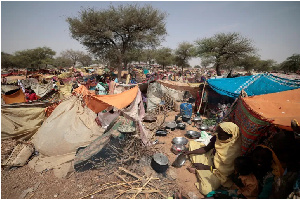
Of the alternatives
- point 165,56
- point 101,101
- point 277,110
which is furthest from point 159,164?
point 165,56

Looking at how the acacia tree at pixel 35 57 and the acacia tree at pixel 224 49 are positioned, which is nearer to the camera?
the acacia tree at pixel 224 49

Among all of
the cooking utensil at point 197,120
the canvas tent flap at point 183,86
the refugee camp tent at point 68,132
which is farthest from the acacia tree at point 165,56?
the refugee camp tent at point 68,132

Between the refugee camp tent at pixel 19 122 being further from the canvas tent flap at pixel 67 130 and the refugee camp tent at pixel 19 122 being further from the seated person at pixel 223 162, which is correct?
the seated person at pixel 223 162

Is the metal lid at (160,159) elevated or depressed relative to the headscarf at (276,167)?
depressed

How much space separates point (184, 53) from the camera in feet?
96.9

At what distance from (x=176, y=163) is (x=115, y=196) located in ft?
5.15

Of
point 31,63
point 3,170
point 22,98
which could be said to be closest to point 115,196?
point 3,170

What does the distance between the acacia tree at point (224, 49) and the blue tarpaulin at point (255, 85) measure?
13.4m

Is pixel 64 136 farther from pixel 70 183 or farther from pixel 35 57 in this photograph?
pixel 35 57

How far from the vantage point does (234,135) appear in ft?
9.84

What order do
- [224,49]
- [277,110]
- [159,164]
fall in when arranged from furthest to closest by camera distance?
[224,49] → [159,164] → [277,110]

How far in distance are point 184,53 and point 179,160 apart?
28847mm

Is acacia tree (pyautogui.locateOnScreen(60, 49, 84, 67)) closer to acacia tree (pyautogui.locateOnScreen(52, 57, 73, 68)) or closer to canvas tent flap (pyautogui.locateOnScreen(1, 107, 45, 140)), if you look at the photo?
acacia tree (pyautogui.locateOnScreen(52, 57, 73, 68))

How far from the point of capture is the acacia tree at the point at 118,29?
12844 millimetres
